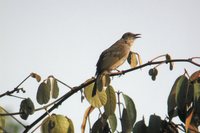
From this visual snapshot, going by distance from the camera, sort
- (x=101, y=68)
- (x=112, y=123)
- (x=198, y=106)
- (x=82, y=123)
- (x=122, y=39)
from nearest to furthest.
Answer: (x=198, y=106)
(x=112, y=123)
(x=82, y=123)
(x=101, y=68)
(x=122, y=39)

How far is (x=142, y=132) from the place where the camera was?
2.73 meters

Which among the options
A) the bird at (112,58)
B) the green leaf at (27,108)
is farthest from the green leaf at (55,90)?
the bird at (112,58)

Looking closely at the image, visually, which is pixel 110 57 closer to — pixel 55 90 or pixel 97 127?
pixel 55 90

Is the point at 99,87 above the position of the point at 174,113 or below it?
above

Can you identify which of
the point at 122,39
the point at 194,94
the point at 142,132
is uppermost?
the point at 122,39

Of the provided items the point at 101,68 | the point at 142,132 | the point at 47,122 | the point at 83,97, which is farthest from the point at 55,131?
the point at 101,68

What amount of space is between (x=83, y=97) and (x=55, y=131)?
0.32 meters

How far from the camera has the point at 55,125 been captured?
2818mm

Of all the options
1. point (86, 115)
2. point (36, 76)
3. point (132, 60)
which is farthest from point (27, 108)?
point (132, 60)

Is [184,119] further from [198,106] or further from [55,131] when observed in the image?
[55,131]

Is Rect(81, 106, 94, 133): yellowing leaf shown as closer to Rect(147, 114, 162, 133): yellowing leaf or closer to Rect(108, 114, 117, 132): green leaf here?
Rect(108, 114, 117, 132): green leaf

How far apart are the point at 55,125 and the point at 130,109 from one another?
0.47 metres

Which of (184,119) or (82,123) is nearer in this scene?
(184,119)

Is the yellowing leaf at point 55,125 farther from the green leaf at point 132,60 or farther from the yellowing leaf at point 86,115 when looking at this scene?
the green leaf at point 132,60
